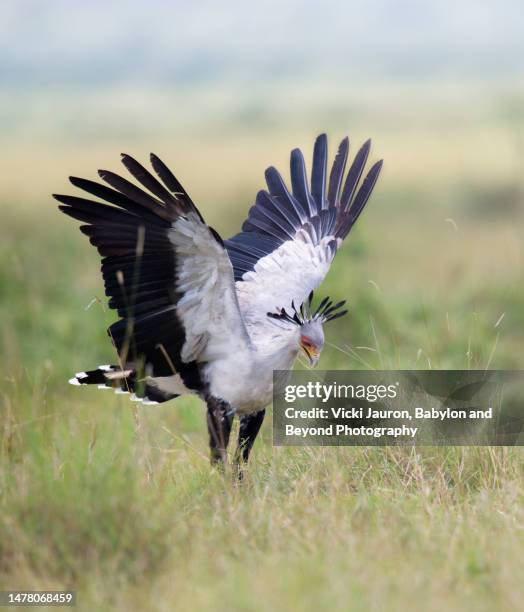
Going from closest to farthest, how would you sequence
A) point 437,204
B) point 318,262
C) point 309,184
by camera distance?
point 318,262
point 309,184
point 437,204

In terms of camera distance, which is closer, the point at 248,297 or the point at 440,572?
the point at 440,572

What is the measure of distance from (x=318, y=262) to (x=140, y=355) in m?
1.42

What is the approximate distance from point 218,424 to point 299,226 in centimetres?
159

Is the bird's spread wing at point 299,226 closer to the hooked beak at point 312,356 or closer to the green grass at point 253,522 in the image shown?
the hooked beak at point 312,356

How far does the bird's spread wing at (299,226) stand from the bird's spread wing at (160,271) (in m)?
0.79

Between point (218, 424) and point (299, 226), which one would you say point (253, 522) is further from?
point (299, 226)

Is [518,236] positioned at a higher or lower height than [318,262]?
higher

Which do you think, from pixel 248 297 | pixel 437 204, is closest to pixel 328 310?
pixel 248 297

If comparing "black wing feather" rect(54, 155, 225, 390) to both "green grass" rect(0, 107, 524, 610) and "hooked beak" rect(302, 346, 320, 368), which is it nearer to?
"green grass" rect(0, 107, 524, 610)

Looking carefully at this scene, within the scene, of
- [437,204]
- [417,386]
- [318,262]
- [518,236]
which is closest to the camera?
[417,386]

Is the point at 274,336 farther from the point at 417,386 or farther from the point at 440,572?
the point at 440,572

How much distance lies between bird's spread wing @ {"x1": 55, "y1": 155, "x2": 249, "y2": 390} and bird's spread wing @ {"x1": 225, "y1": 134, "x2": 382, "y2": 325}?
794 mm

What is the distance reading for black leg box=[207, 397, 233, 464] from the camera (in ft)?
17.4

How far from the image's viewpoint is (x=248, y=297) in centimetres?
594
